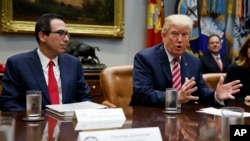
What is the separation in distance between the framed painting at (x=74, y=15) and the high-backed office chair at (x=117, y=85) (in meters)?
1.75

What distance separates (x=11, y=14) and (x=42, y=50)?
175 centimetres

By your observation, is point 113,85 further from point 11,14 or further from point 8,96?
point 11,14

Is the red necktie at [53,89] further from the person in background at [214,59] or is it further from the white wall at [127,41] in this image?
the person in background at [214,59]

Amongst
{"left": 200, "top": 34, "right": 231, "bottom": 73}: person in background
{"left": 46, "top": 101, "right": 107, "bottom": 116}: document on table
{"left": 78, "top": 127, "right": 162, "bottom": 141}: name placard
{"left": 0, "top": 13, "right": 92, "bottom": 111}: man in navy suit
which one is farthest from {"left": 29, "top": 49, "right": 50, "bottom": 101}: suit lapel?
{"left": 200, "top": 34, "right": 231, "bottom": 73}: person in background

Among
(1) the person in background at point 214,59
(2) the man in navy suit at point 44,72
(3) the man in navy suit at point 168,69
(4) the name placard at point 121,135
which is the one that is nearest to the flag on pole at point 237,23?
(1) the person in background at point 214,59

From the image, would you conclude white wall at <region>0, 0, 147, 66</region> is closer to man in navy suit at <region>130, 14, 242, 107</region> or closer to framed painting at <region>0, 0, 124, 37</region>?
framed painting at <region>0, 0, 124, 37</region>

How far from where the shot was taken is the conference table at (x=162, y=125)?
144 cm

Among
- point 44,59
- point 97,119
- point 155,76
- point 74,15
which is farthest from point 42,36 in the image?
point 74,15

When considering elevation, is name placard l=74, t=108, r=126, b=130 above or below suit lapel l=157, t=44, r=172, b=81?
below

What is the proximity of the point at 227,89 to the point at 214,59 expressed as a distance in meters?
2.84

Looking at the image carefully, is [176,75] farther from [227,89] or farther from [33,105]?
[33,105]

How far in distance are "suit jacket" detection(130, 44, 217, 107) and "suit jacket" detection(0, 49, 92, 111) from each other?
432 millimetres

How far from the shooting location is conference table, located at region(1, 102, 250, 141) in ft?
4.71

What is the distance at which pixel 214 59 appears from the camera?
16.7 feet
